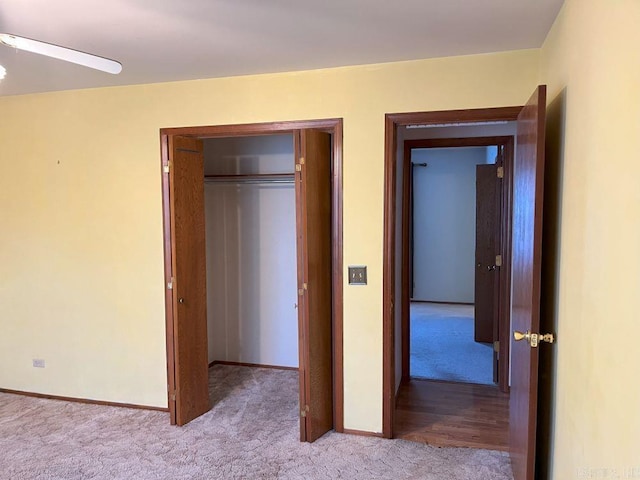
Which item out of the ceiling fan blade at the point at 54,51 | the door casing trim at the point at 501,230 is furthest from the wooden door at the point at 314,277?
the ceiling fan blade at the point at 54,51

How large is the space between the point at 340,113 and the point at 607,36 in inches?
67.2

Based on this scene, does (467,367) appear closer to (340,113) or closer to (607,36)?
(340,113)

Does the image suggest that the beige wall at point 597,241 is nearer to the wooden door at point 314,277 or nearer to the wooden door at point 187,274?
the wooden door at point 314,277

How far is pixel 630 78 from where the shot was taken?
1.18m

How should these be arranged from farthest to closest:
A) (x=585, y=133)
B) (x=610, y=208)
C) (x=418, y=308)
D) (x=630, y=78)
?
(x=418, y=308), (x=585, y=133), (x=610, y=208), (x=630, y=78)

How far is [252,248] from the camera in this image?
430 centimetres

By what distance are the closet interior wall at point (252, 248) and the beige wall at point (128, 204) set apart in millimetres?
1072

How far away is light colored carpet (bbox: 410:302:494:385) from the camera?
167 inches

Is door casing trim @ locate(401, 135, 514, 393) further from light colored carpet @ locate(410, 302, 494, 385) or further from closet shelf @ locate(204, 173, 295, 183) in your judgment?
closet shelf @ locate(204, 173, 295, 183)

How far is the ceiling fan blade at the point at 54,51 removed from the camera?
1607 mm

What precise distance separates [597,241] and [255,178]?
313 centimetres

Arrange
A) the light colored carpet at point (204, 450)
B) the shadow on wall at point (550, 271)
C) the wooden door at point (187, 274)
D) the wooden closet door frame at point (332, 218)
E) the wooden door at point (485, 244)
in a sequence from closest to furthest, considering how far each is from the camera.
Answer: the shadow on wall at point (550, 271) → the light colored carpet at point (204, 450) → the wooden closet door frame at point (332, 218) → the wooden door at point (187, 274) → the wooden door at point (485, 244)

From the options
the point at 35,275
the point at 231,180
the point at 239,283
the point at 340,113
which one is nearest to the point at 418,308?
the point at 239,283

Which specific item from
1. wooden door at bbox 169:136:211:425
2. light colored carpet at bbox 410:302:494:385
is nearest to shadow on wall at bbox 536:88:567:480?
light colored carpet at bbox 410:302:494:385
